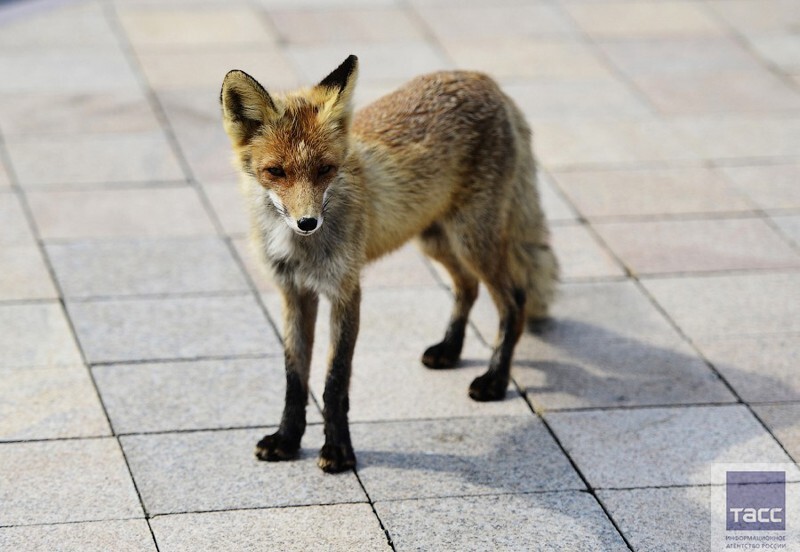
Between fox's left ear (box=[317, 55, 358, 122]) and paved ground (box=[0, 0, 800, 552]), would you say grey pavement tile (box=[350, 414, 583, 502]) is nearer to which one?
paved ground (box=[0, 0, 800, 552])

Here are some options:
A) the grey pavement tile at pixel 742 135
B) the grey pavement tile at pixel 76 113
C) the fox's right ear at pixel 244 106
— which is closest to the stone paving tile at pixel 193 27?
the grey pavement tile at pixel 76 113

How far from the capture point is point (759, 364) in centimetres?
737

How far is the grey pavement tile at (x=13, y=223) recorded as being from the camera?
8.44 meters

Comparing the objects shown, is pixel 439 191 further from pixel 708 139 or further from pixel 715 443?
pixel 708 139

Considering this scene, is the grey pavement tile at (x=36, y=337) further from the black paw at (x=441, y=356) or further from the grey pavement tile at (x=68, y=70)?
the grey pavement tile at (x=68, y=70)

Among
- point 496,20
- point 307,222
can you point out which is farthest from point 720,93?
point 307,222

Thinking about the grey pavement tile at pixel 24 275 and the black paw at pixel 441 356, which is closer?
the black paw at pixel 441 356

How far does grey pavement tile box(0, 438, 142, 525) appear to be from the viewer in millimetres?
5785

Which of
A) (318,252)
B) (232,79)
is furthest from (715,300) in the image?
(232,79)

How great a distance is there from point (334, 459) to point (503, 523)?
37.4 inches

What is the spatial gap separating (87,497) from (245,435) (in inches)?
37.3

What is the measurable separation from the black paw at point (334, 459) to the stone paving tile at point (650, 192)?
3692 mm

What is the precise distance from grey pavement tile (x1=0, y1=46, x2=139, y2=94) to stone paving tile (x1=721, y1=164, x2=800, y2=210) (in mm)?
5373

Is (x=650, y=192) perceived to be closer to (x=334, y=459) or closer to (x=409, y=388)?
(x=409, y=388)
